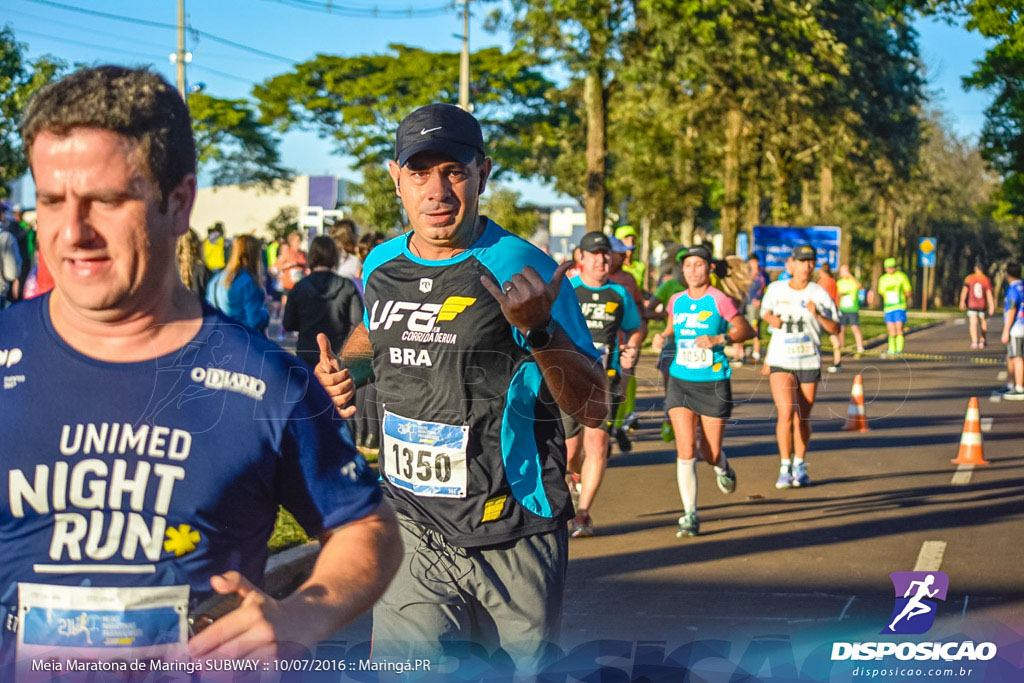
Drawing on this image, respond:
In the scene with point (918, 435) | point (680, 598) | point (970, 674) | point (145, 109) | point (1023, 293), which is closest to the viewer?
point (145, 109)

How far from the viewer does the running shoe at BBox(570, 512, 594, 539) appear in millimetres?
8547

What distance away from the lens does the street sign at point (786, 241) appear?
2920 cm

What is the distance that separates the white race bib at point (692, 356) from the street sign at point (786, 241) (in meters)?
20.6

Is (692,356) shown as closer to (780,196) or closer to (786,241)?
(786,241)

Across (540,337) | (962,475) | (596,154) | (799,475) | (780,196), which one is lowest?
(962,475)

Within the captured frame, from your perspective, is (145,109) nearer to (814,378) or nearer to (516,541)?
(516,541)

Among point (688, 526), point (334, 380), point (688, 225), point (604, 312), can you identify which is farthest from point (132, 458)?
point (688, 225)

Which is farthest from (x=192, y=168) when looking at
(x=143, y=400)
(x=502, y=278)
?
(x=502, y=278)

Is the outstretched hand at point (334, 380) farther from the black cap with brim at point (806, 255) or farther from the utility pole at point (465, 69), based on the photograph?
the utility pole at point (465, 69)

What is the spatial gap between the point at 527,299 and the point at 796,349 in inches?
305

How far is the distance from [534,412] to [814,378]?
743 centimetres

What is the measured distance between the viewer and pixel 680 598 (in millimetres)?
6895

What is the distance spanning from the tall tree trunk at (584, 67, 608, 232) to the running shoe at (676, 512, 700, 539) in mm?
12576

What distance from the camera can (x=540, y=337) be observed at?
134 inches
